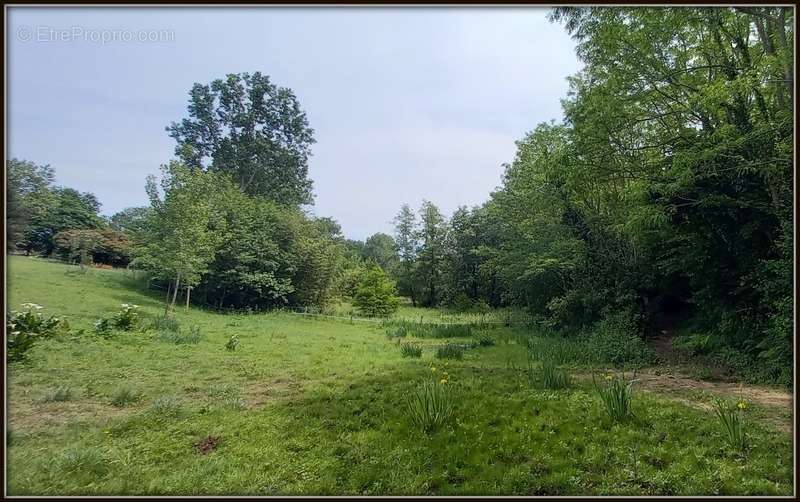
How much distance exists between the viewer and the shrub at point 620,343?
9.03 metres

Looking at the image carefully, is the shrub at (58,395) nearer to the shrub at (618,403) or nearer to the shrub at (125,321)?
the shrub at (125,321)

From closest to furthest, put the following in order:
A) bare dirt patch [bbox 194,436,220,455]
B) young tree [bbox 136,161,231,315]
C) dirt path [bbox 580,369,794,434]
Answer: bare dirt patch [bbox 194,436,220,455], dirt path [bbox 580,369,794,434], young tree [bbox 136,161,231,315]

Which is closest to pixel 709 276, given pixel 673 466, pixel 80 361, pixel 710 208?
pixel 710 208

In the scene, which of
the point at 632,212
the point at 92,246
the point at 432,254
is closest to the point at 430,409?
the point at 632,212

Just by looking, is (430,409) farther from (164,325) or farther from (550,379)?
(164,325)

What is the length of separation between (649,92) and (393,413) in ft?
29.0

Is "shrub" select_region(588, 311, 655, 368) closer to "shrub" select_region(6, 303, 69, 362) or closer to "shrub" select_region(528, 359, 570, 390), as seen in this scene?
"shrub" select_region(528, 359, 570, 390)

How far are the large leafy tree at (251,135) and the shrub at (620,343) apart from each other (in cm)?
2649

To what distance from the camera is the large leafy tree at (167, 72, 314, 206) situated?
32844 mm

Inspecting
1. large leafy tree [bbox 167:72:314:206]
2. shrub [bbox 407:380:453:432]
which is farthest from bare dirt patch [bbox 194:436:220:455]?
large leafy tree [bbox 167:72:314:206]

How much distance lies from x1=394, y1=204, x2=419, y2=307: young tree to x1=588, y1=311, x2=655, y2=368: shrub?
2725 centimetres

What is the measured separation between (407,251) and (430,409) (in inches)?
1445

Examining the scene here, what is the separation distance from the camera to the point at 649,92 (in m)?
8.97

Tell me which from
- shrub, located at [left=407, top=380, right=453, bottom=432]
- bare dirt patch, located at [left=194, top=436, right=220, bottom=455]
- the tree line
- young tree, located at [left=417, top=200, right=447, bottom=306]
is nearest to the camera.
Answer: bare dirt patch, located at [left=194, top=436, right=220, bottom=455]
